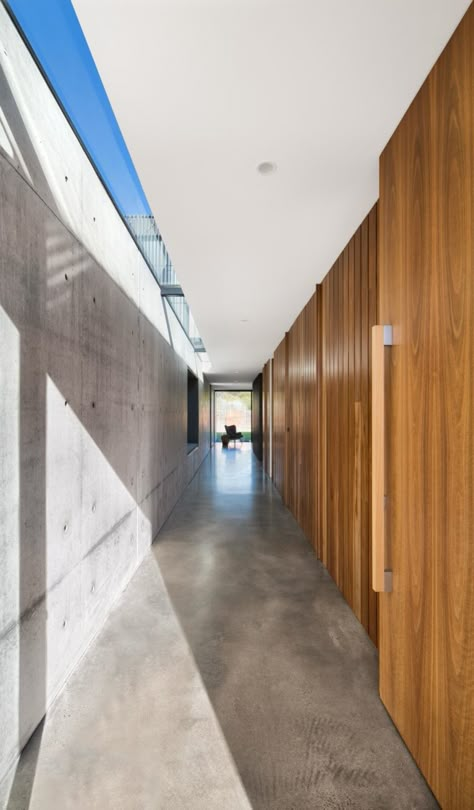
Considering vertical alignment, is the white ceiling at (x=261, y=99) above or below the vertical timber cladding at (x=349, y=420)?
above

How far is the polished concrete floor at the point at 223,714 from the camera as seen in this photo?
4.66ft

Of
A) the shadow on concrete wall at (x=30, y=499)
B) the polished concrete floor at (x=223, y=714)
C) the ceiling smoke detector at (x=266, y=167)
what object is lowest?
the polished concrete floor at (x=223, y=714)

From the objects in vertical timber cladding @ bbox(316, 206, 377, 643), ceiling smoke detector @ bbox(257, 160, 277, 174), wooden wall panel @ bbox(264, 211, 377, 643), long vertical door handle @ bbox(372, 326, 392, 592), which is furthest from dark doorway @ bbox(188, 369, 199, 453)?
long vertical door handle @ bbox(372, 326, 392, 592)

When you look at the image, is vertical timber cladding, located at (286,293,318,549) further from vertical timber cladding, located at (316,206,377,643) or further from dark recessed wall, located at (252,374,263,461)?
dark recessed wall, located at (252,374,263,461)

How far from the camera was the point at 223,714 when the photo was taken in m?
1.79

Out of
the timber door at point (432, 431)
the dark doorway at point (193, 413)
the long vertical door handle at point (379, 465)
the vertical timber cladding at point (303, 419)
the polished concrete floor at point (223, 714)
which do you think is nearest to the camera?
the timber door at point (432, 431)

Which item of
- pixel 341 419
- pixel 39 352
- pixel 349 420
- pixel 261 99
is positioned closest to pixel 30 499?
pixel 39 352

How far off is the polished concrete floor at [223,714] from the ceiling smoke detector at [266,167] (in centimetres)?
275

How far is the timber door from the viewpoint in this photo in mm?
1210

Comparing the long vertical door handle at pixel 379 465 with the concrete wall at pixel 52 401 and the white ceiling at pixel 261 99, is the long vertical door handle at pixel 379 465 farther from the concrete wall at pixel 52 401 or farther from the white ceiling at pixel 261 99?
the concrete wall at pixel 52 401

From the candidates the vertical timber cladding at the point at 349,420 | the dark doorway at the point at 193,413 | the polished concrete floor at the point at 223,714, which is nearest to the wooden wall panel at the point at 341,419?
the vertical timber cladding at the point at 349,420

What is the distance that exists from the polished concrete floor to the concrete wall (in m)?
0.17

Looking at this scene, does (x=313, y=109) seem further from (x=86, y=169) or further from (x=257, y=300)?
(x=257, y=300)

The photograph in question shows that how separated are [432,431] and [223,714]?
1.60 metres
